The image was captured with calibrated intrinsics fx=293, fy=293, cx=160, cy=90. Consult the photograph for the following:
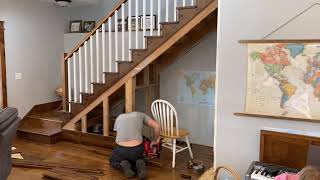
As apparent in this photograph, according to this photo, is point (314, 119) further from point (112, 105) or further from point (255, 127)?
point (112, 105)

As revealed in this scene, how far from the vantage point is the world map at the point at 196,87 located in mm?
4891

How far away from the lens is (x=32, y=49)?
570 centimetres

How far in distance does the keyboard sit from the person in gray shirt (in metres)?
1.50

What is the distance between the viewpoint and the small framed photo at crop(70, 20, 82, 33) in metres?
6.24

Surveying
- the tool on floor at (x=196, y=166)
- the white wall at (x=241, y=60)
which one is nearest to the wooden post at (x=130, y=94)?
the tool on floor at (x=196, y=166)

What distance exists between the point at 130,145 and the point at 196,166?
0.92 m

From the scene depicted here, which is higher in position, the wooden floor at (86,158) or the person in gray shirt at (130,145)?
the person in gray shirt at (130,145)

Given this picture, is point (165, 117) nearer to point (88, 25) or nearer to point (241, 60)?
point (241, 60)

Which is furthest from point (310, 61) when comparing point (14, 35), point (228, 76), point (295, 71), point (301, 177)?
point (14, 35)

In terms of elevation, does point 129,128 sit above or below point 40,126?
above

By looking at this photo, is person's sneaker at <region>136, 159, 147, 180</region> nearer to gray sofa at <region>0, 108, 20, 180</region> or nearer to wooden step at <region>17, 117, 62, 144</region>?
gray sofa at <region>0, 108, 20, 180</region>

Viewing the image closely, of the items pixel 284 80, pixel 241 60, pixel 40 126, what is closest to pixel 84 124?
pixel 40 126

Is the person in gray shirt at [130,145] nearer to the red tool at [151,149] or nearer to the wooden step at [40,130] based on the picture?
the red tool at [151,149]

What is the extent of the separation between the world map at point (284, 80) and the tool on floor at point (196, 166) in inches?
52.3
